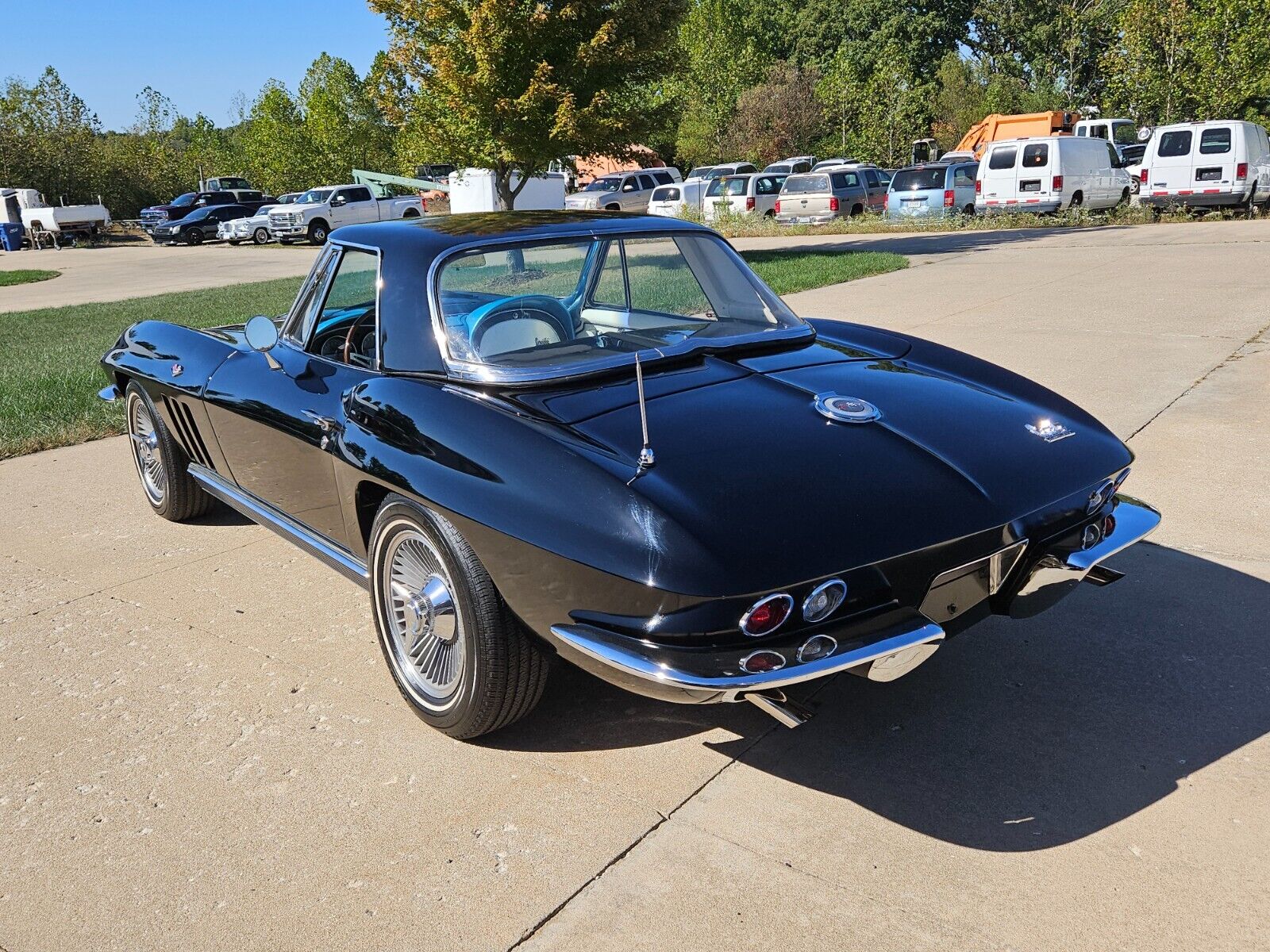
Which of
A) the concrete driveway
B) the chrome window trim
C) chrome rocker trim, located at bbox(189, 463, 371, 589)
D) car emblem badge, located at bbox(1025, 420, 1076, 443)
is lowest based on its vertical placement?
the concrete driveway

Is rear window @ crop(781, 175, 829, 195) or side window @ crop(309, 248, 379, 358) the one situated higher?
side window @ crop(309, 248, 379, 358)

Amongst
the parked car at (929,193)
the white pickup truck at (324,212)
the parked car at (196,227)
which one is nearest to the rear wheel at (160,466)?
the parked car at (929,193)

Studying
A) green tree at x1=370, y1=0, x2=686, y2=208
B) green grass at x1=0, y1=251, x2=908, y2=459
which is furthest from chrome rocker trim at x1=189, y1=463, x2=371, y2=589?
green tree at x1=370, y1=0, x2=686, y2=208

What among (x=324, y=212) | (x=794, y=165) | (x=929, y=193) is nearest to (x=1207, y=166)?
(x=929, y=193)

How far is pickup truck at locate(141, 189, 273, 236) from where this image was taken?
1553 inches

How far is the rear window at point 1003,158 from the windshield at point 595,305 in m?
20.3

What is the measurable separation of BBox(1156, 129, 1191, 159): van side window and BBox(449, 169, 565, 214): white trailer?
12479 mm

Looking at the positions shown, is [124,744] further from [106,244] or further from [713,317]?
[106,244]

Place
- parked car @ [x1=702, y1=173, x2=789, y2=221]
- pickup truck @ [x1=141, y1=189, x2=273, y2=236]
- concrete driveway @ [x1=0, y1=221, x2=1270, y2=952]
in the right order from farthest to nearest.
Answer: pickup truck @ [x1=141, y1=189, x2=273, y2=236] < parked car @ [x1=702, y1=173, x2=789, y2=221] < concrete driveway @ [x1=0, y1=221, x2=1270, y2=952]

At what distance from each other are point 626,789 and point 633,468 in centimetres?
89

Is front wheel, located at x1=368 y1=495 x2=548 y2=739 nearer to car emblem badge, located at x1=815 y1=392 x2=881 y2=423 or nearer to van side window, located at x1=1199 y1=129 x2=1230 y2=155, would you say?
car emblem badge, located at x1=815 y1=392 x2=881 y2=423

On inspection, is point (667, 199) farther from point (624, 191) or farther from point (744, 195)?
point (624, 191)

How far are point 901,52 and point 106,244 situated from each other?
140ft

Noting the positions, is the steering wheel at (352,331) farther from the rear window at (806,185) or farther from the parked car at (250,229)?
the parked car at (250,229)
